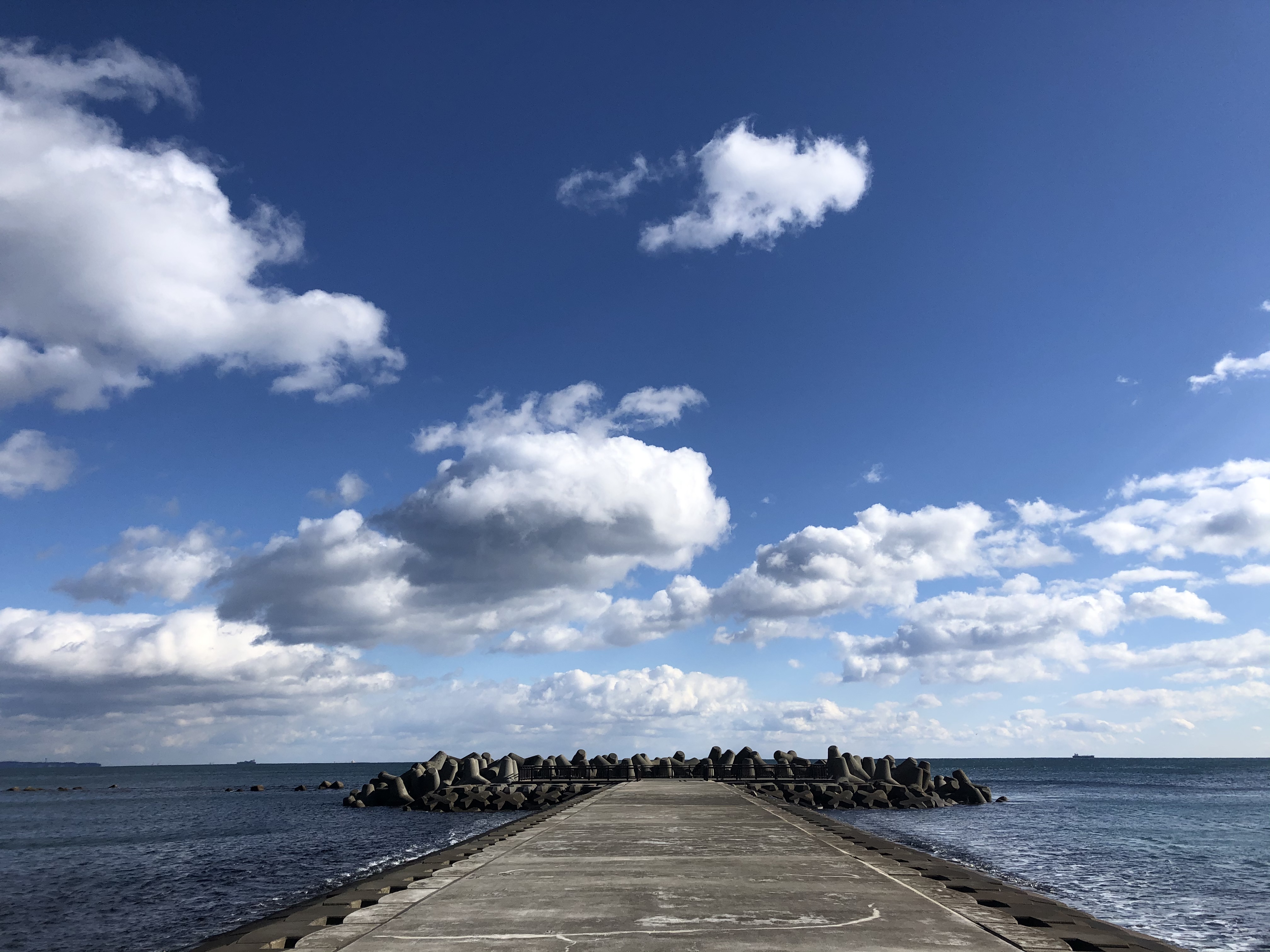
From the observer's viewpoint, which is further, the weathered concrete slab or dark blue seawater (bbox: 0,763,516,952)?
dark blue seawater (bbox: 0,763,516,952)

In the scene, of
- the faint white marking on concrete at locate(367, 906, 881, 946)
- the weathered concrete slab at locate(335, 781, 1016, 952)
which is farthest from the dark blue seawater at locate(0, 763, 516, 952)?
the faint white marking on concrete at locate(367, 906, 881, 946)

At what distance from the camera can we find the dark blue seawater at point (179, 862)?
1702 centimetres

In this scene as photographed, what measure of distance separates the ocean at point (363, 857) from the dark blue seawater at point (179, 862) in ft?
0.32

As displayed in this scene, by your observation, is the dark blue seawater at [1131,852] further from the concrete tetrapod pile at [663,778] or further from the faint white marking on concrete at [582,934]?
the faint white marking on concrete at [582,934]

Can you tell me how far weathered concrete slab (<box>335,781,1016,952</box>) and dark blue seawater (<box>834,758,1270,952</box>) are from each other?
8348 mm

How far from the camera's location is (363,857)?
2641cm

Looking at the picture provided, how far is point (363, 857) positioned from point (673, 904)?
21.3 meters

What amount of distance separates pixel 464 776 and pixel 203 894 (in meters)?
31.5

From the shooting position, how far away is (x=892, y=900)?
8812 millimetres

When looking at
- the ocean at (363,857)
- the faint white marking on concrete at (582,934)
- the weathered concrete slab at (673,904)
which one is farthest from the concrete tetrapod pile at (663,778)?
the faint white marking on concrete at (582,934)

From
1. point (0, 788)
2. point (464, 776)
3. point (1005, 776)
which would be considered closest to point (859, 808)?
point (464, 776)

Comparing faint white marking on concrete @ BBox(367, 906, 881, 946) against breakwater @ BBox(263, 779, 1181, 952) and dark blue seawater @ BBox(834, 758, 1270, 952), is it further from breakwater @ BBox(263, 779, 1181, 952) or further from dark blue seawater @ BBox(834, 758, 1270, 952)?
dark blue seawater @ BBox(834, 758, 1270, 952)

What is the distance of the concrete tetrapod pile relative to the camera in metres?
42.8

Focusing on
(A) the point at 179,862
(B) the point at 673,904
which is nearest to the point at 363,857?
(A) the point at 179,862
